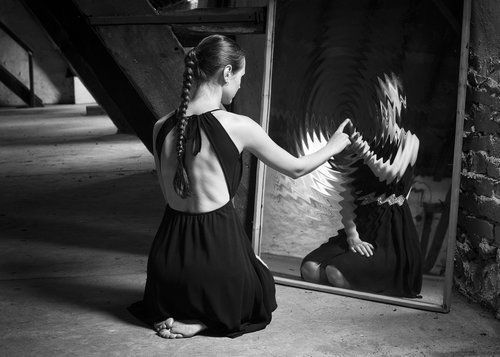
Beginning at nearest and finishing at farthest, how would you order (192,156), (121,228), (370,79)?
(192,156) → (370,79) → (121,228)

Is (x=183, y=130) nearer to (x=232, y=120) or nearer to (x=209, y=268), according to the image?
(x=232, y=120)

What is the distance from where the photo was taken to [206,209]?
3.06 meters

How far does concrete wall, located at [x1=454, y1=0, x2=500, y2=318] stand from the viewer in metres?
3.13

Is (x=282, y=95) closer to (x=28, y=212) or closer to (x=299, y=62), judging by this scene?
(x=299, y=62)

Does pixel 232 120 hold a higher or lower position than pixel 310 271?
higher

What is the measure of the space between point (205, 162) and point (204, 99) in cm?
27

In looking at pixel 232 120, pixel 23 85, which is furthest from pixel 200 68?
pixel 23 85

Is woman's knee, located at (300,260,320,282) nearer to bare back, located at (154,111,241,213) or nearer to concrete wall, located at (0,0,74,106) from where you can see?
bare back, located at (154,111,241,213)

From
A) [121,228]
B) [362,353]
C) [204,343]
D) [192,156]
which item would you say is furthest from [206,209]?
[121,228]

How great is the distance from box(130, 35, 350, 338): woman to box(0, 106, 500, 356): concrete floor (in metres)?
0.11

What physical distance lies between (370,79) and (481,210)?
82 cm

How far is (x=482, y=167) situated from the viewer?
3.28 metres

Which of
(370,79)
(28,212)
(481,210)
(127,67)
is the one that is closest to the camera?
(481,210)

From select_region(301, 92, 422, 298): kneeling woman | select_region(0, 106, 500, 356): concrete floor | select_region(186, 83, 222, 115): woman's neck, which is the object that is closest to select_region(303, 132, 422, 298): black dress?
select_region(301, 92, 422, 298): kneeling woman
